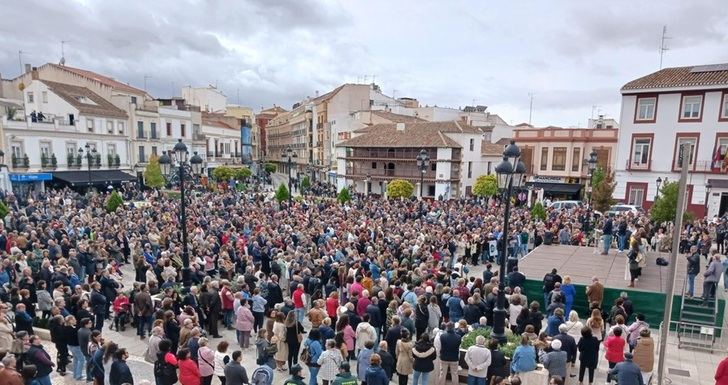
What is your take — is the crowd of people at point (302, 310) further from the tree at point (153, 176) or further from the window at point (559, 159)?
the window at point (559, 159)

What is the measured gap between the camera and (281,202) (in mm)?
31000

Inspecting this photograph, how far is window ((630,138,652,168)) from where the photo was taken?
3162cm

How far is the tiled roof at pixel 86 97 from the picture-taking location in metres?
38.7

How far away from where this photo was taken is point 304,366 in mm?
9617

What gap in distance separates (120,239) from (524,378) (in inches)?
602

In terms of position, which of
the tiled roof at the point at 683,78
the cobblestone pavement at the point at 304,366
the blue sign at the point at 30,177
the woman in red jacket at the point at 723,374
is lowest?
the cobblestone pavement at the point at 304,366

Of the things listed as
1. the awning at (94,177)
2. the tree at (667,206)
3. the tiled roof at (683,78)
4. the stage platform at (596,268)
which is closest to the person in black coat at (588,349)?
the stage platform at (596,268)

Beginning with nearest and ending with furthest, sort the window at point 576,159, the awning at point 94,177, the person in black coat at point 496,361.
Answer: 1. the person in black coat at point 496,361
2. the awning at point 94,177
3. the window at point 576,159

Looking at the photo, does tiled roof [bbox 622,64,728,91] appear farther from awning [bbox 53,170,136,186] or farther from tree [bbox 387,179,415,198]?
awning [bbox 53,170,136,186]

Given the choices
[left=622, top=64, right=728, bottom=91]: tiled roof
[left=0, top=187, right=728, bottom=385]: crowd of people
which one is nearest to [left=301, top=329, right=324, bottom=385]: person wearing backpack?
[left=0, top=187, right=728, bottom=385]: crowd of people

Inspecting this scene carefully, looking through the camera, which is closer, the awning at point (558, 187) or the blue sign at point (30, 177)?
the blue sign at point (30, 177)

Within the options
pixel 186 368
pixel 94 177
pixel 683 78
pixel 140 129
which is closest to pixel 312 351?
pixel 186 368

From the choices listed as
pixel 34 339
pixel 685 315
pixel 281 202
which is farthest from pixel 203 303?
pixel 281 202

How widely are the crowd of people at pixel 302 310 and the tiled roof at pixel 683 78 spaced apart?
15942mm
